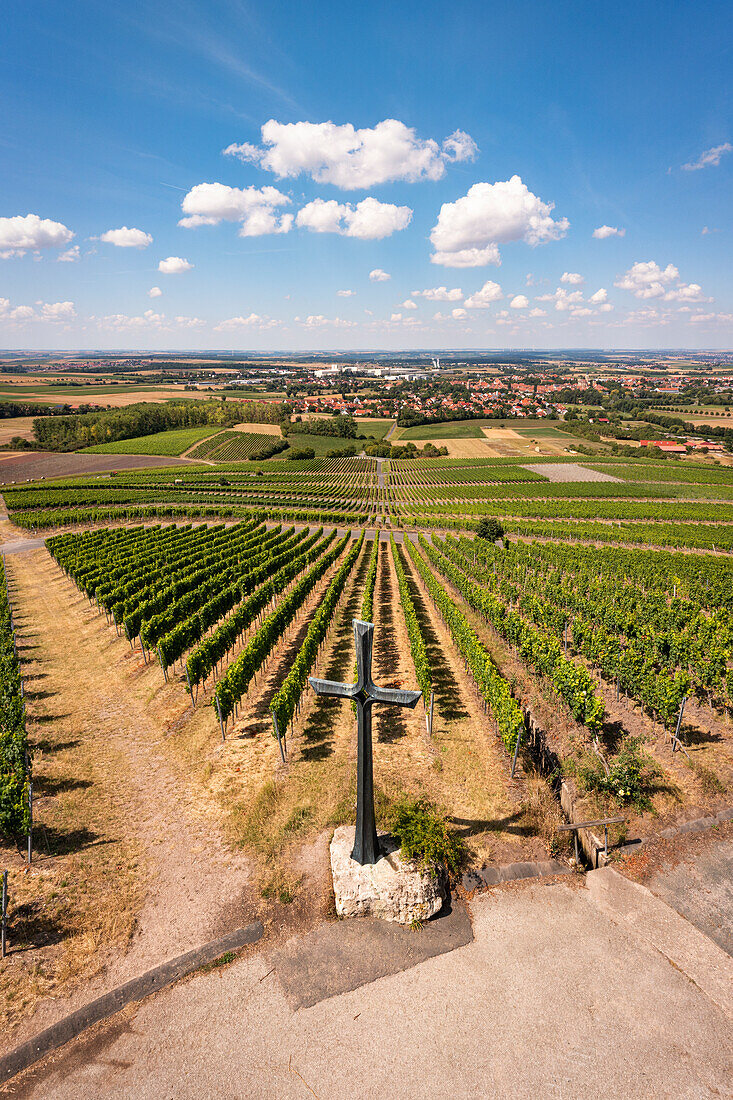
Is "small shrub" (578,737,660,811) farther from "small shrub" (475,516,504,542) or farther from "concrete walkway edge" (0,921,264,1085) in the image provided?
"small shrub" (475,516,504,542)

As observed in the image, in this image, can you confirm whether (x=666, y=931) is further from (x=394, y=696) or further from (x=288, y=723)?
(x=288, y=723)

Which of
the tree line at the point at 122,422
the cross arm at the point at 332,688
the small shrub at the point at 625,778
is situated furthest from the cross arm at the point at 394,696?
the tree line at the point at 122,422

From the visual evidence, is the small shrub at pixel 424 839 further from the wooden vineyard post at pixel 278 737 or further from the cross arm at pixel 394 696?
the wooden vineyard post at pixel 278 737

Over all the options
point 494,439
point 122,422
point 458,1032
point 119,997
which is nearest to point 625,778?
point 458,1032

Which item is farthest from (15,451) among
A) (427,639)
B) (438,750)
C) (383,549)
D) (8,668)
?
(438,750)

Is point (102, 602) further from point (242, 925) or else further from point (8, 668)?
point (242, 925)

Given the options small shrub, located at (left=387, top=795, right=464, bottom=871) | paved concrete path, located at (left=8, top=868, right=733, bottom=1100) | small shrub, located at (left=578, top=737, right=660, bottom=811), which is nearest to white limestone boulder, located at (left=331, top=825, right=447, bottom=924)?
small shrub, located at (left=387, top=795, right=464, bottom=871)
